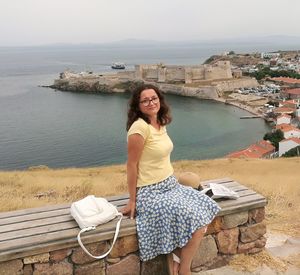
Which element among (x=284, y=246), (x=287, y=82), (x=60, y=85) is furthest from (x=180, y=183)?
(x=60, y=85)

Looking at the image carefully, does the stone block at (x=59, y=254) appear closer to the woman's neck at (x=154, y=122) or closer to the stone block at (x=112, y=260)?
the stone block at (x=112, y=260)

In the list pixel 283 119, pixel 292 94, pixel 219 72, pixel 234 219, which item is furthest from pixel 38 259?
pixel 219 72

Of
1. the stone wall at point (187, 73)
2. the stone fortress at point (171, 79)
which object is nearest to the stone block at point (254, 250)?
the stone fortress at point (171, 79)

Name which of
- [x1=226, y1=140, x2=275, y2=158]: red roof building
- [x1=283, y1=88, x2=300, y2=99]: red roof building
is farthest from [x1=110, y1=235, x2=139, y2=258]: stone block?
[x1=283, y1=88, x2=300, y2=99]: red roof building

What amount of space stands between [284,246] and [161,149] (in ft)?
5.28

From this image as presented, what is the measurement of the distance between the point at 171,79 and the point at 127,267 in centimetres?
6378

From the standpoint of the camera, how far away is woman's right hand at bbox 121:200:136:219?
2.85 m

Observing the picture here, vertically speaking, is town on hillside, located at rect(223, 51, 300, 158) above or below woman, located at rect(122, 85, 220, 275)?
below

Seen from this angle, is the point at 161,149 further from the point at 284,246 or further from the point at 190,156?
the point at 190,156

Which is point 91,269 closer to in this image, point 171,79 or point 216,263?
point 216,263

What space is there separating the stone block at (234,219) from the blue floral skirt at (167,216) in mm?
267

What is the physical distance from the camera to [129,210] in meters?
2.88

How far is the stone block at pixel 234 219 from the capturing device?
10.2ft

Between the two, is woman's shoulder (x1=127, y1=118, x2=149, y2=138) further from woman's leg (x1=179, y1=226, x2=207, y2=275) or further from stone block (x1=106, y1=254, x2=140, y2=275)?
stone block (x1=106, y1=254, x2=140, y2=275)
